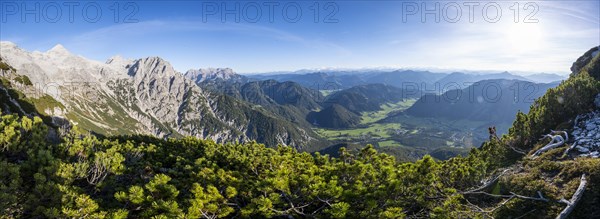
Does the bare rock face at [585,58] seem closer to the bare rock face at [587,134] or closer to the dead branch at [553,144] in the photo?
the bare rock face at [587,134]

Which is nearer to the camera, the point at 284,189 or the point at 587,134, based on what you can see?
the point at 284,189

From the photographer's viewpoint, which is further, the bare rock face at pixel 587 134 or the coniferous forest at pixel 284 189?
the bare rock face at pixel 587 134

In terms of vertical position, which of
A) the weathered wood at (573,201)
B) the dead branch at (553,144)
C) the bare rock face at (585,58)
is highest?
the bare rock face at (585,58)

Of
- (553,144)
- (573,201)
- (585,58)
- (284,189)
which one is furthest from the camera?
(585,58)

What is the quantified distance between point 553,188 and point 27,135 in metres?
50.5

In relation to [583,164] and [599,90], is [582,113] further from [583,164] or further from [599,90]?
[583,164]

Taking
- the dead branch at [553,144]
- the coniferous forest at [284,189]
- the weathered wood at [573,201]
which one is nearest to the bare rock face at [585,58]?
the dead branch at [553,144]

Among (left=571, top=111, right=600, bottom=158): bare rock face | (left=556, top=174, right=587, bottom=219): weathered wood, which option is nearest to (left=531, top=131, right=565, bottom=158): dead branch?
(left=571, top=111, right=600, bottom=158): bare rock face

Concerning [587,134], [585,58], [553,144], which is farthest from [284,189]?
[585,58]

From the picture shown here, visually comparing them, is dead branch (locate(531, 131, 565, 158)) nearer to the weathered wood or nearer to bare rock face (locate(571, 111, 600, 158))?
bare rock face (locate(571, 111, 600, 158))

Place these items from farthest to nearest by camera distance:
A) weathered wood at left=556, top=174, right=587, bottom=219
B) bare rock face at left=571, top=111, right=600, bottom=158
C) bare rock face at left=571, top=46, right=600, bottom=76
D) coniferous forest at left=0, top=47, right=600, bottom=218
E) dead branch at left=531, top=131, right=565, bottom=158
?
1. bare rock face at left=571, top=46, right=600, bottom=76
2. dead branch at left=531, top=131, right=565, bottom=158
3. bare rock face at left=571, top=111, right=600, bottom=158
4. weathered wood at left=556, top=174, right=587, bottom=219
5. coniferous forest at left=0, top=47, right=600, bottom=218

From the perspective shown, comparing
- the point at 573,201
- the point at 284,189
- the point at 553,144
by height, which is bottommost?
the point at 573,201

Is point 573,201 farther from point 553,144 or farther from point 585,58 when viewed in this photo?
point 585,58

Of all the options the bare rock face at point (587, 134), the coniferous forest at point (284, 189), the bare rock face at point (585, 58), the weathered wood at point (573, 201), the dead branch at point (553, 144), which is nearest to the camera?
the coniferous forest at point (284, 189)
